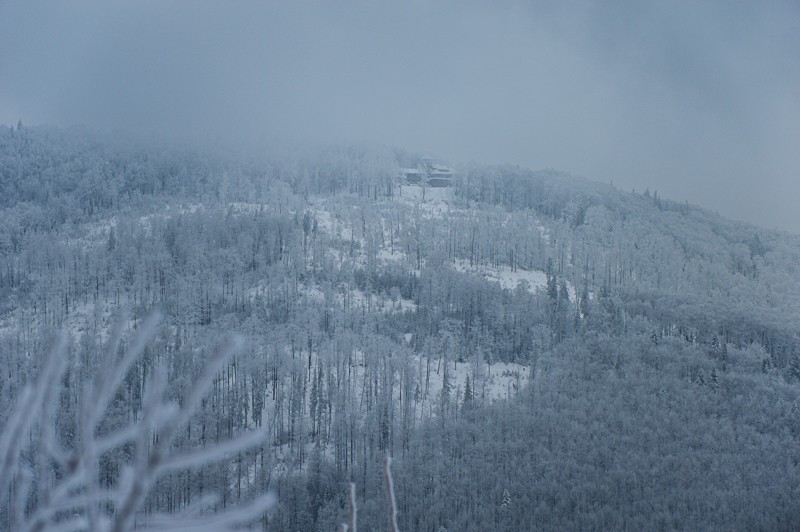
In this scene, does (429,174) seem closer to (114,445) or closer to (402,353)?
(402,353)

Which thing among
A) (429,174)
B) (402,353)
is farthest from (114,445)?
(429,174)

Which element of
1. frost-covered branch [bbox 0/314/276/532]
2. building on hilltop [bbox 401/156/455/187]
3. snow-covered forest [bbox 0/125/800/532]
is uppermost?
frost-covered branch [bbox 0/314/276/532]

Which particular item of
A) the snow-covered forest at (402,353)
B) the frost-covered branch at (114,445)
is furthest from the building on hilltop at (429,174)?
the frost-covered branch at (114,445)

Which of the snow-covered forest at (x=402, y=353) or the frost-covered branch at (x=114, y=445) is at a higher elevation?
the frost-covered branch at (x=114, y=445)

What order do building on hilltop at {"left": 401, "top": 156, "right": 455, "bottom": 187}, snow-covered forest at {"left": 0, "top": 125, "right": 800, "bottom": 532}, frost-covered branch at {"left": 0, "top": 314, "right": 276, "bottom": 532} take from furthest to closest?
building on hilltop at {"left": 401, "top": 156, "right": 455, "bottom": 187}
snow-covered forest at {"left": 0, "top": 125, "right": 800, "bottom": 532}
frost-covered branch at {"left": 0, "top": 314, "right": 276, "bottom": 532}

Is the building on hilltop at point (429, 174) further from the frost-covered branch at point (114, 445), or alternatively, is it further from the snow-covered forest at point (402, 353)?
the frost-covered branch at point (114, 445)

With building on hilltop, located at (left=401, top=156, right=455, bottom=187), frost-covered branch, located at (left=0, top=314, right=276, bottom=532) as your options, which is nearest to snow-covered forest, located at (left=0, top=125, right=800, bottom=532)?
frost-covered branch, located at (left=0, top=314, right=276, bottom=532)

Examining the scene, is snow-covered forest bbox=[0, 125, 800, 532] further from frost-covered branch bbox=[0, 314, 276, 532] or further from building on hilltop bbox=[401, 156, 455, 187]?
building on hilltop bbox=[401, 156, 455, 187]

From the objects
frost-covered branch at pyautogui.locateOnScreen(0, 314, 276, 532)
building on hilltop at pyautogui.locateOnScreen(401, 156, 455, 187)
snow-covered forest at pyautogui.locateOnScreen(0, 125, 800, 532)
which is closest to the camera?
frost-covered branch at pyautogui.locateOnScreen(0, 314, 276, 532)

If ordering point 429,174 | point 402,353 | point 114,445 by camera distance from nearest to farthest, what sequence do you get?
point 114,445, point 402,353, point 429,174
